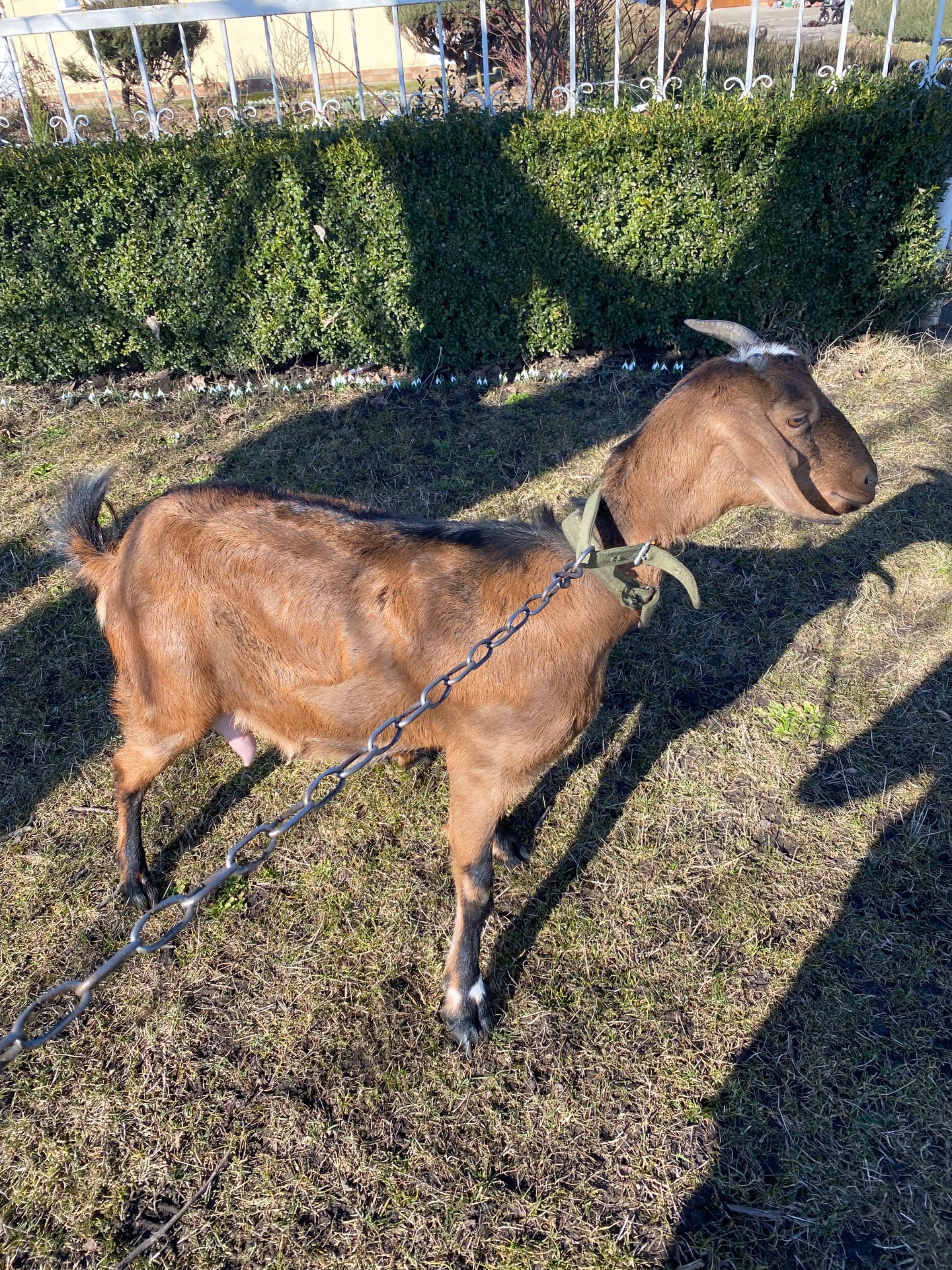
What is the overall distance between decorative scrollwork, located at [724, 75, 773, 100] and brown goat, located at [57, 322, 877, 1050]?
4987 millimetres

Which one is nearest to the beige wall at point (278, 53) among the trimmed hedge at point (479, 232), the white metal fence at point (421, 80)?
the white metal fence at point (421, 80)

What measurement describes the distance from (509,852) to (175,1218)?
5.36 ft

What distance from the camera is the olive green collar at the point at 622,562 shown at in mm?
2312

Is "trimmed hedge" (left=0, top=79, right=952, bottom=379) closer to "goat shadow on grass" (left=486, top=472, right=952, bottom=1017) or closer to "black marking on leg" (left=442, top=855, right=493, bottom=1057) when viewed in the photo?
"goat shadow on grass" (left=486, top=472, right=952, bottom=1017)

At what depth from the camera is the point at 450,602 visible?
2656 millimetres

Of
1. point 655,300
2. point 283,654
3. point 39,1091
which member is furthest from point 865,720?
point 655,300

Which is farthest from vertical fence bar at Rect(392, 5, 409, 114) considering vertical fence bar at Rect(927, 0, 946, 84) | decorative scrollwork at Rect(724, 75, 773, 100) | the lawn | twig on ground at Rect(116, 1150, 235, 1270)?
twig on ground at Rect(116, 1150, 235, 1270)

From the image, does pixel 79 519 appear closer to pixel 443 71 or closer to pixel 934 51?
pixel 443 71

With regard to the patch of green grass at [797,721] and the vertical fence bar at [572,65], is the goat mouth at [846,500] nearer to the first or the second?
the patch of green grass at [797,721]

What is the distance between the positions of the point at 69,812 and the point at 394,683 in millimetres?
1894

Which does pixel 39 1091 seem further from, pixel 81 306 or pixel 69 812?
pixel 81 306

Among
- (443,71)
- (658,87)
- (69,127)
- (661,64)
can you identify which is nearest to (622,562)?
(658,87)

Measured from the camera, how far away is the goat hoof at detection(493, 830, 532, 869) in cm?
332

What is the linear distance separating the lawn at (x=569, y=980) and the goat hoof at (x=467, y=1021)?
0.23ft
